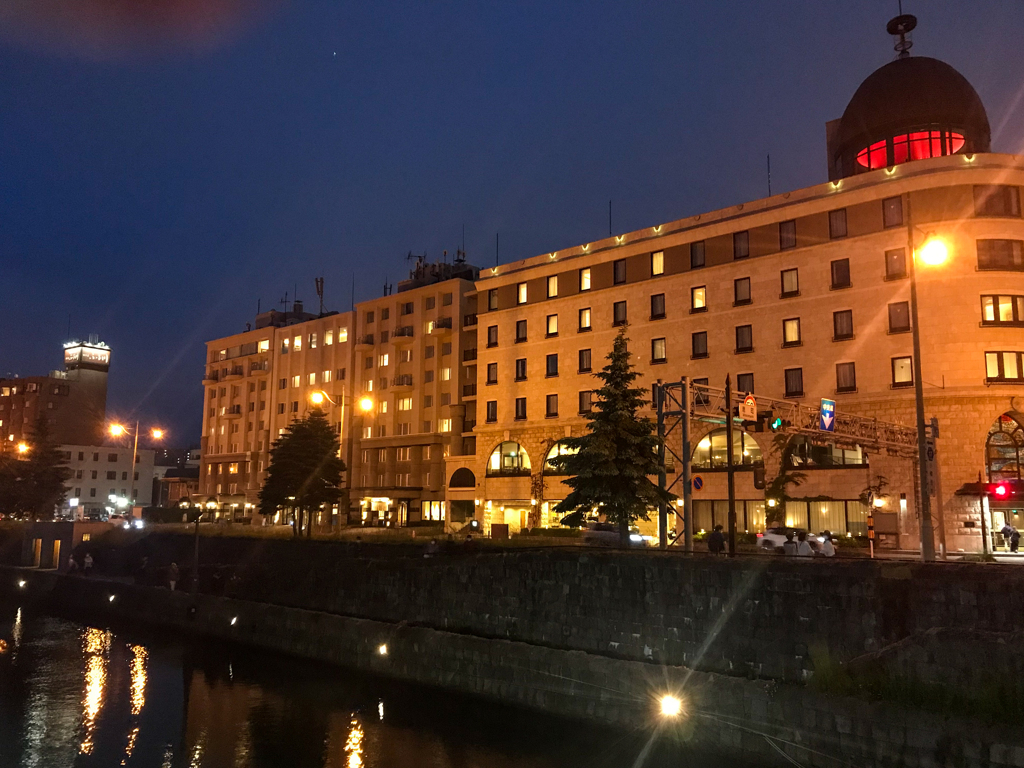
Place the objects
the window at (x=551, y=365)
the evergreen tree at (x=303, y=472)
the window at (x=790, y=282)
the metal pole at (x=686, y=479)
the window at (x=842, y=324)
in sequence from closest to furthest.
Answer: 1. the metal pole at (x=686, y=479)
2. the window at (x=842, y=324)
3. the window at (x=790, y=282)
4. the evergreen tree at (x=303, y=472)
5. the window at (x=551, y=365)

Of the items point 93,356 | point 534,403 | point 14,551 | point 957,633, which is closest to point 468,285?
point 534,403

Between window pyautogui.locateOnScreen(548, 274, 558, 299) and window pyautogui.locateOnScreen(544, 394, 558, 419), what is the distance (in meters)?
7.71

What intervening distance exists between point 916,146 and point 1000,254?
35.5ft

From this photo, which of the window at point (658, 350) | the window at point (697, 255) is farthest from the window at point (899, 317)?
the window at point (658, 350)

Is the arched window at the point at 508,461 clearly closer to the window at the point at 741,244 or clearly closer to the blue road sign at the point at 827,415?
the window at the point at 741,244

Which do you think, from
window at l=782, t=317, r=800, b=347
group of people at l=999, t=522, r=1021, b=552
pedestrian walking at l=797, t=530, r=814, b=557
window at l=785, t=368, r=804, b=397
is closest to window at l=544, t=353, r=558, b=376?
window at l=782, t=317, r=800, b=347

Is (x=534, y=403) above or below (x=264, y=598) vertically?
above

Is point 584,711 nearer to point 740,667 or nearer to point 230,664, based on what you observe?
point 740,667

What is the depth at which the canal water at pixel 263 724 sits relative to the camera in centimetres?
2042

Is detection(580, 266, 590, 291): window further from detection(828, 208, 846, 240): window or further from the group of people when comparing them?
the group of people

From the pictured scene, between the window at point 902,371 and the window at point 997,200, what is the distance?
8246 mm

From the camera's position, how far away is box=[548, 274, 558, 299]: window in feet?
190

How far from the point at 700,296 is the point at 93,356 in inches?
5023

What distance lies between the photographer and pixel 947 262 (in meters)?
39.7
